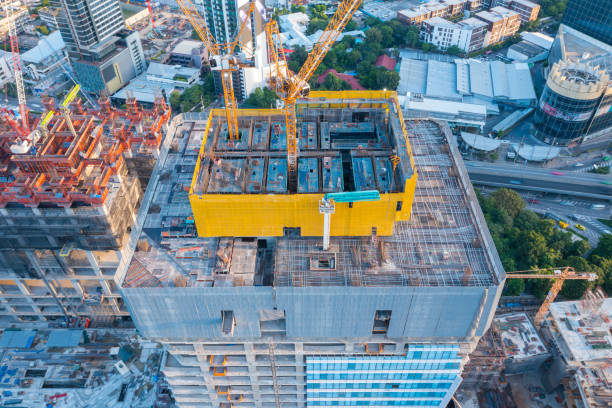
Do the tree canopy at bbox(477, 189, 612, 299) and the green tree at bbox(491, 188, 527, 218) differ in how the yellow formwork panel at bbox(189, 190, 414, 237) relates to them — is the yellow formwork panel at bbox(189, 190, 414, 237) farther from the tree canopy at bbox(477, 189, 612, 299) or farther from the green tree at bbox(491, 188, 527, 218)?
the green tree at bbox(491, 188, 527, 218)

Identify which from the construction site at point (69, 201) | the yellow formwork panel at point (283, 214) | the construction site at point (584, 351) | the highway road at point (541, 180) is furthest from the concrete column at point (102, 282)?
the highway road at point (541, 180)

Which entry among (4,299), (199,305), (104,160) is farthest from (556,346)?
(4,299)

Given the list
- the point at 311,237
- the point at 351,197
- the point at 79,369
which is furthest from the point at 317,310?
the point at 79,369

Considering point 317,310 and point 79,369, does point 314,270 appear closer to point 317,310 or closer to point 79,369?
point 317,310

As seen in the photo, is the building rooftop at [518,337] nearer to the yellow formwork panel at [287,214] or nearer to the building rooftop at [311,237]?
the building rooftop at [311,237]

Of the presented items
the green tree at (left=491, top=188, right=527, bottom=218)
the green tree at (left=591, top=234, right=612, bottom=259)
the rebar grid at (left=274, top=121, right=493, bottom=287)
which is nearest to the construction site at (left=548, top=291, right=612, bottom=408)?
the green tree at (left=591, top=234, right=612, bottom=259)

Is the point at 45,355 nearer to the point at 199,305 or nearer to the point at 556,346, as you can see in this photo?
the point at 199,305
